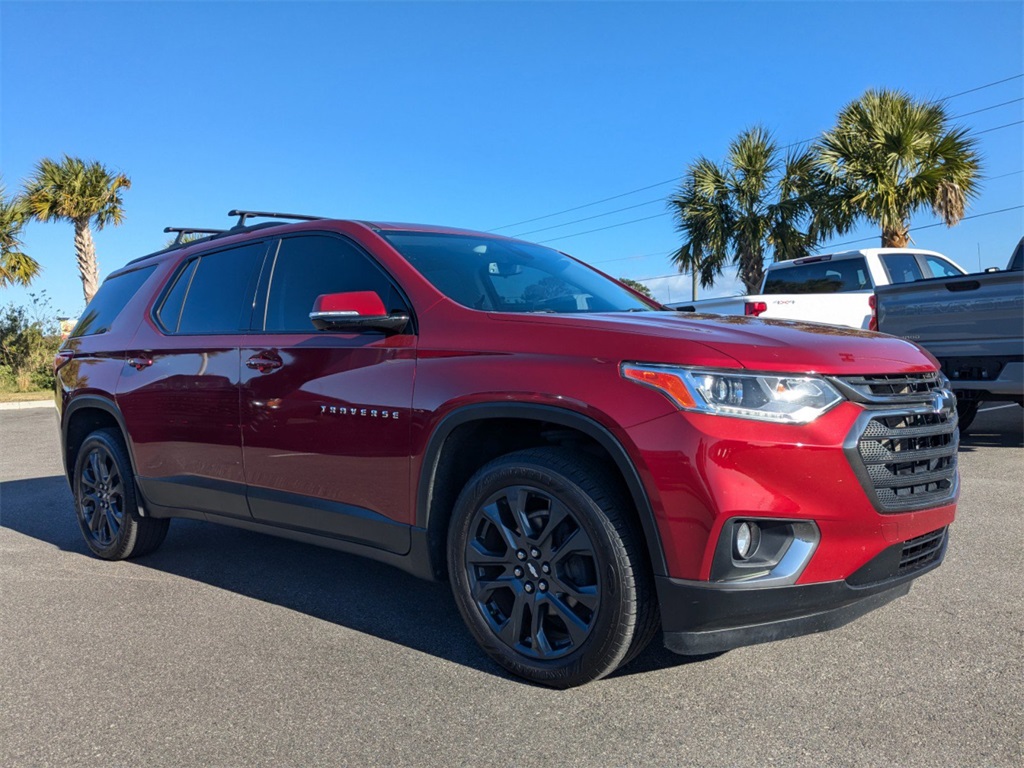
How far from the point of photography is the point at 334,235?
394cm

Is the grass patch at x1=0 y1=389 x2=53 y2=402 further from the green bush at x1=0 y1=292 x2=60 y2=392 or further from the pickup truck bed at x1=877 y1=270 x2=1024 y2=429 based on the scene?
the pickup truck bed at x1=877 y1=270 x2=1024 y2=429

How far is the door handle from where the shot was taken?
3866 millimetres

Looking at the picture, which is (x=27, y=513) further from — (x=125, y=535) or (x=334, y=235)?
(x=334, y=235)

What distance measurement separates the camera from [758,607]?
103 inches

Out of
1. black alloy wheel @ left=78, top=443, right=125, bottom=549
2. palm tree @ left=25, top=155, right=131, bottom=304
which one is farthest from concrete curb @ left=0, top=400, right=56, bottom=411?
black alloy wheel @ left=78, top=443, right=125, bottom=549

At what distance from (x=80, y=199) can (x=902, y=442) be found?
2761 cm

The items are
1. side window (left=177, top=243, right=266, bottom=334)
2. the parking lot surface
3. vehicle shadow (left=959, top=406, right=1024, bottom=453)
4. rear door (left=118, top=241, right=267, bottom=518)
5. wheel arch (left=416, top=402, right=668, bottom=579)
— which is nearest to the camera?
the parking lot surface

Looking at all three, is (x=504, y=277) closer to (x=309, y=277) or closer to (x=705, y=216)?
(x=309, y=277)

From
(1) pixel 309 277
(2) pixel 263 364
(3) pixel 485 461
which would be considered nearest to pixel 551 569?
(3) pixel 485 461

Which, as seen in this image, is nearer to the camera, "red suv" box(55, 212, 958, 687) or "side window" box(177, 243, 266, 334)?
"red suv" box(55, 212, 958, 687)

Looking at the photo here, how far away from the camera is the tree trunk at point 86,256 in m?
26.4

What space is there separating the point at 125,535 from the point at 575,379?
337 cm

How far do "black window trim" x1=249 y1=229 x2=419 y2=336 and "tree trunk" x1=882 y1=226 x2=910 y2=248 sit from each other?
55.1ft

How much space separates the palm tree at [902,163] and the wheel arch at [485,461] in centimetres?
1664
